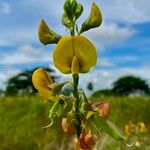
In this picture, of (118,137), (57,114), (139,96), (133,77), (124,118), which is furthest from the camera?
(133,77)

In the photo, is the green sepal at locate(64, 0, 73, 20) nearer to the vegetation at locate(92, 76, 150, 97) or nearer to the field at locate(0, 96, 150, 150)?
the field at locate(0, 96, 150, 150)

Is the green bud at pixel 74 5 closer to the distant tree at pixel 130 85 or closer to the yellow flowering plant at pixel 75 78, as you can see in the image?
the yellow flowering plant at pixel 75 78

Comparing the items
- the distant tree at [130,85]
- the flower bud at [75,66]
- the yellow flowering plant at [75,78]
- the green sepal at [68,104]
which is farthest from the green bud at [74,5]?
the distant tree at [130,85]

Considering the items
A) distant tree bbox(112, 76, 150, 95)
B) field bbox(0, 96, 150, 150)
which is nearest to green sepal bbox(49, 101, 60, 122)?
field bbox(0, 96, 150, 150)

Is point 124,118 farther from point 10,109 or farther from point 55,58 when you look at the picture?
point 55,58

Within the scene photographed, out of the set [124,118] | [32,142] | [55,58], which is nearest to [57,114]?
[55,58]

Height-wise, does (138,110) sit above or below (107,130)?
below

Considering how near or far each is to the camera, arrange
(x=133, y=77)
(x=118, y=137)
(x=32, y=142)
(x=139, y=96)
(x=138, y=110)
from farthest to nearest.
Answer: (x=133, y=77) → (x=139, y=96) → (x=138, y=110) → (x=32, y=142) → (x=118, y=137)
